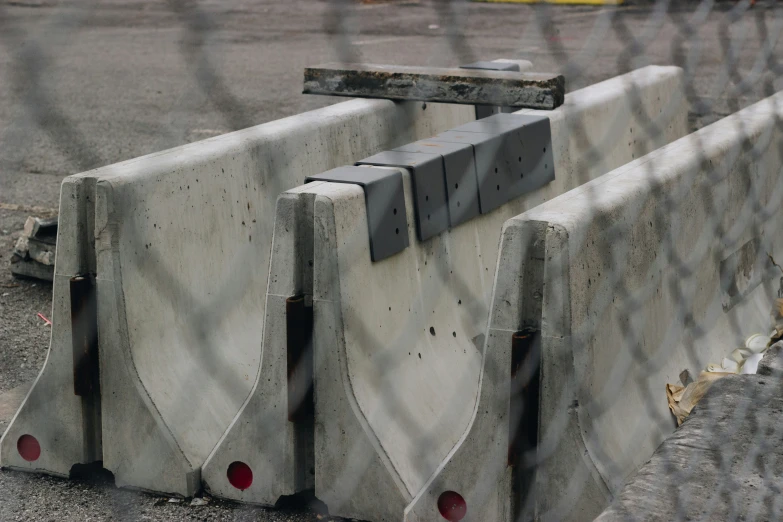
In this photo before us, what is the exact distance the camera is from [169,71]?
887 cm

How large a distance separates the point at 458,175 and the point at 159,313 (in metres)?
0.92

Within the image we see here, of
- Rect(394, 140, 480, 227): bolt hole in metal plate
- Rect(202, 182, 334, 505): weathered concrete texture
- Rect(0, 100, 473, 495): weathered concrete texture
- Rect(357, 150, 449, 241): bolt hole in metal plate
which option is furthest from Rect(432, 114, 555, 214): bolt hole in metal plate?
Rect(202, 182, 334, 505): weathered concrete texture

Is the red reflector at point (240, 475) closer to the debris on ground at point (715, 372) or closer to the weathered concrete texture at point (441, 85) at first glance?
the debris on ground at point (715, 372)

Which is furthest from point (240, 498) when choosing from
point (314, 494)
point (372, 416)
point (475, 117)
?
point (475, 117)

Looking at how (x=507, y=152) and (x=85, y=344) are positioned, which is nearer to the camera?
(x=85, y=344)

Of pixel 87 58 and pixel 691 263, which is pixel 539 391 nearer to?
pixel 691 263

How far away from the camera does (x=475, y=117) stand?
4535 mm

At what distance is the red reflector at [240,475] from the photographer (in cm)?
289

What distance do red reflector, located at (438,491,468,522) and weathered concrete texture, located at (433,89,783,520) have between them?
3 cm

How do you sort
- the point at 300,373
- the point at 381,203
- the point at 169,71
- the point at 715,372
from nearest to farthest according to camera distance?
the point at 300,373 → the point at 381,203 → the point at 715,372 → the point at 169,71

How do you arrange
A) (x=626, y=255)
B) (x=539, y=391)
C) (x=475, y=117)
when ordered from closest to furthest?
(x=539, y=391), (x=626, y=255), (x=475, y=117)

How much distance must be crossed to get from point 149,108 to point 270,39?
3.43 metres

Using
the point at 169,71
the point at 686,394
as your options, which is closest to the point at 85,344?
the point at 686,394

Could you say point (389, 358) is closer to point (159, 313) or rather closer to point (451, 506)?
point (451, 506)
